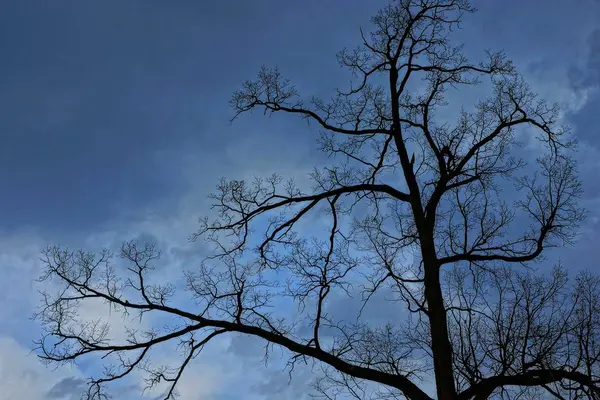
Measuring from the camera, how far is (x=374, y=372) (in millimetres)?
11477

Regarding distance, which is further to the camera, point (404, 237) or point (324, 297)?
point (404, 237)

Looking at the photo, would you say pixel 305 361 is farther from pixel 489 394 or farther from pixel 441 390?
pixel 489 394

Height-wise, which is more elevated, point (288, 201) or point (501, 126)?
Answer: point (501, 126)

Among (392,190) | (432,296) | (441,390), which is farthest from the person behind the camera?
(392,190)

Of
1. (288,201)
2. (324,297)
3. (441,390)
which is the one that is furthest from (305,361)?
(288,201)

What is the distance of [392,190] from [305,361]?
4186 millimetres

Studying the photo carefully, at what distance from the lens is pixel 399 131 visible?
1350 centimetres

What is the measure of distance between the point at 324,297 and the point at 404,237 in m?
2.46

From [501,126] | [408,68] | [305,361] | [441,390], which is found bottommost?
[441,390]

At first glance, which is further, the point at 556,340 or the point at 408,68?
the point at 408,68

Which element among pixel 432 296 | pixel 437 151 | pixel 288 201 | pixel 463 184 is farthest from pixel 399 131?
pixel 432 296

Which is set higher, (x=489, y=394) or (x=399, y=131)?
(x=399, y=131)

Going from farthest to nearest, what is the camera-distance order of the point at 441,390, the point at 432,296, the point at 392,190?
the point at 392,190, the point at 432,296, the point at 441,390

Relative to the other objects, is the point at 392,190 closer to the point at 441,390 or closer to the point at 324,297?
the point at 324,297
